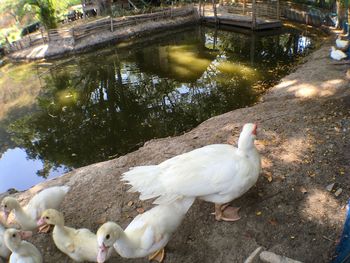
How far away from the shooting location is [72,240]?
4105 millimetres

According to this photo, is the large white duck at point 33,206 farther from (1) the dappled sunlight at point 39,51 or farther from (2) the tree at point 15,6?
(2) the tree at point 15,6

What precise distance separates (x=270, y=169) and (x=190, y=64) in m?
10.5

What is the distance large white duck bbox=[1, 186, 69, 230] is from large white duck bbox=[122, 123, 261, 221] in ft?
4.50

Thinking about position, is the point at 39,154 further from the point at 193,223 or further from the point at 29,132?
the point at 193,223

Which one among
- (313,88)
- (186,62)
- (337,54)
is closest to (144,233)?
(313,88)

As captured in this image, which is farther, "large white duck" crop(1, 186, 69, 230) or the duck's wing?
"large white duck" crop(1, 186, 69, 230)

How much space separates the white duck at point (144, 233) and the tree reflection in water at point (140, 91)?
16.2 feet

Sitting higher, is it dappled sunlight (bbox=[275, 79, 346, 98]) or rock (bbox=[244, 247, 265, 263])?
rock (bbox=[244, 247, 265, 263])

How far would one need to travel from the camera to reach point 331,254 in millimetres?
3986

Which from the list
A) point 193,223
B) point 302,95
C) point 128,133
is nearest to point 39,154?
point 128,133

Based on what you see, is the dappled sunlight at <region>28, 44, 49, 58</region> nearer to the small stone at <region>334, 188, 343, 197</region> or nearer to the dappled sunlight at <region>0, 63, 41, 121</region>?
the dappled sunlight at <region>0, 63, 41, 121</region>

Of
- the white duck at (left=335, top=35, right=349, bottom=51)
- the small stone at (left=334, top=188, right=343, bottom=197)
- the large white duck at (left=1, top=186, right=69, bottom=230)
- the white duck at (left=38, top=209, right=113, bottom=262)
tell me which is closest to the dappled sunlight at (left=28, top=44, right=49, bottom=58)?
the white duck at (left=335, top=35, right=349, bottom=51)

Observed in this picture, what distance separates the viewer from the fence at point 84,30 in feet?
63.8

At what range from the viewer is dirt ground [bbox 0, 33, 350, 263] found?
4.26m
